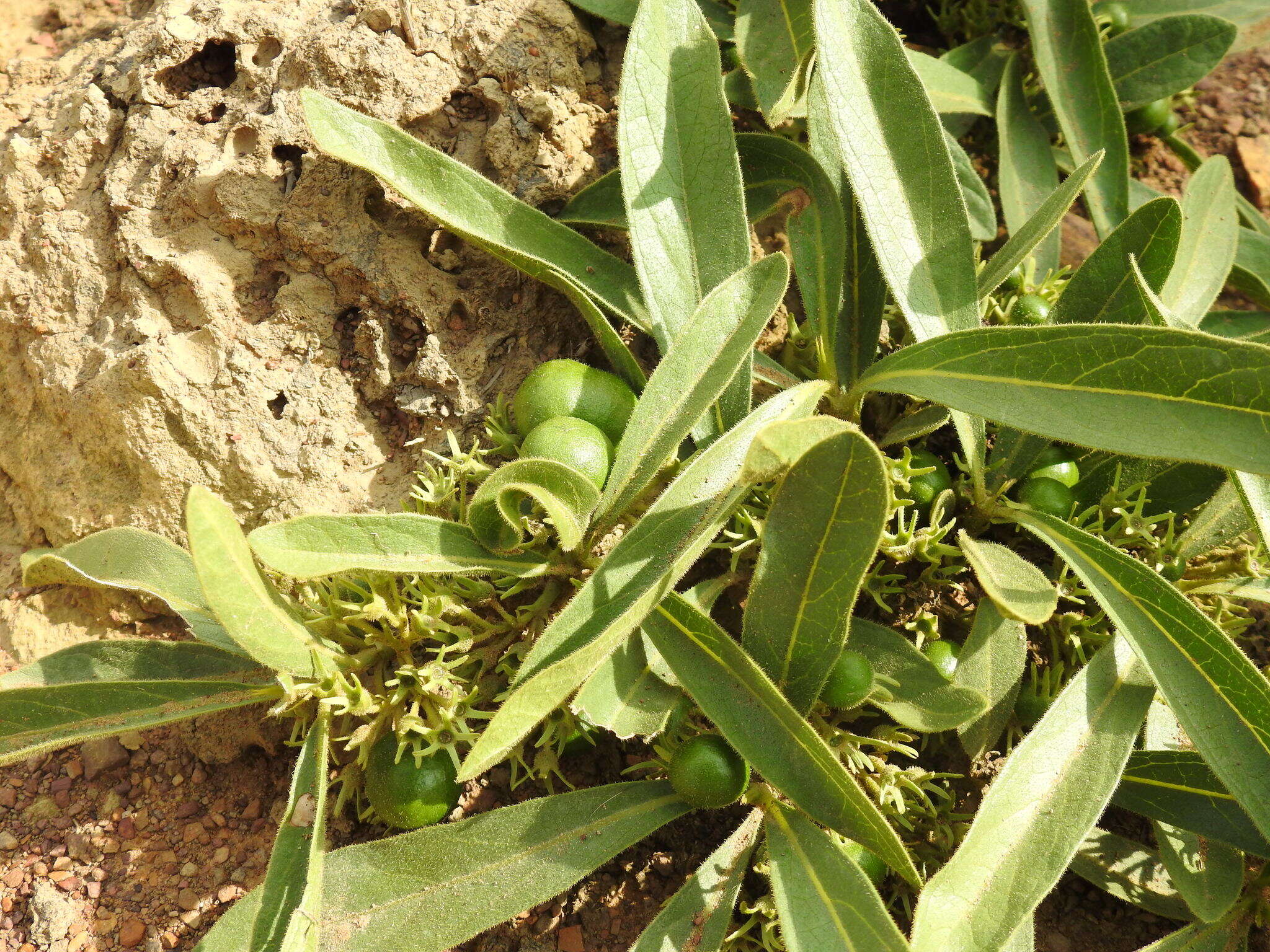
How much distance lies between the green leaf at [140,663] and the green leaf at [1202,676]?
1.51 metres

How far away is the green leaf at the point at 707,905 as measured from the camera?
5.04ft

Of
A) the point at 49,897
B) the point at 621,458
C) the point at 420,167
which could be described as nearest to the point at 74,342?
the point at 420,167

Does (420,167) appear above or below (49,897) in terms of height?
above

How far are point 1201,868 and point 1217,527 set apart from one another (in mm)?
610

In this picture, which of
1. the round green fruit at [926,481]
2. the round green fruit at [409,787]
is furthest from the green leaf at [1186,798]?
the round green fruit at [409,787]

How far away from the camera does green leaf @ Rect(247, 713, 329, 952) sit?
1.45 m

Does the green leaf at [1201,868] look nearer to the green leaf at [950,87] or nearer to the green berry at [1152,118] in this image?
the green leaf at [950,87]

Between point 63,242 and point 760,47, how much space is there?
57.6 inches

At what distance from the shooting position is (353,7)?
1.98 metres

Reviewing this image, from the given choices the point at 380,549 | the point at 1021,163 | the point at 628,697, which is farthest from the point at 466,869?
the point at 1021,163

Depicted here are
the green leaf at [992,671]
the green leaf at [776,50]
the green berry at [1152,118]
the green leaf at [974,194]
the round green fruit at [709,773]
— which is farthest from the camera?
the green berry at [1152,118]

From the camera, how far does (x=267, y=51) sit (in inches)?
78.6

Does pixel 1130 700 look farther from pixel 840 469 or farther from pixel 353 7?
pixel 353 7

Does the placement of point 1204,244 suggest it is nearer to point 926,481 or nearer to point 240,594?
point 926,481
